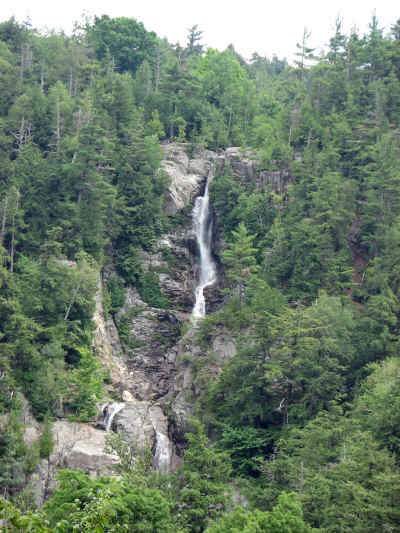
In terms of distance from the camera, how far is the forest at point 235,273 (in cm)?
2592

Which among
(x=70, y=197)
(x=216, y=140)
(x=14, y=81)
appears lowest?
(x=70, y=197)

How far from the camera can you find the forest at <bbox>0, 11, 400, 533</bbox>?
85.0 feet

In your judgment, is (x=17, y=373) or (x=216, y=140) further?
(x=216, y=140)

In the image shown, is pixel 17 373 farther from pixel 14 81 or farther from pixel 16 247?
pixel 14 81

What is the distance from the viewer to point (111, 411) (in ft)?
129

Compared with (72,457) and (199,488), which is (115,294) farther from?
(199,488)

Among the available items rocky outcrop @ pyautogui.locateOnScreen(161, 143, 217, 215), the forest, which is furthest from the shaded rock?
rocky outcrop @ pyautogui.locateOnScreen(161, 143, 217, 215)

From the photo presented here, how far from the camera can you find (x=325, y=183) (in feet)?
153

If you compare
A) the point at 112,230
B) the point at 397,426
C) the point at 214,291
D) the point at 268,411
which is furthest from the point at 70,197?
the point at 397,426

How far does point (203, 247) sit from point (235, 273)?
11.0 m

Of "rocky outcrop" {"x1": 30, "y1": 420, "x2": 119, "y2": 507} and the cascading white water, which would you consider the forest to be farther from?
the cascading white water

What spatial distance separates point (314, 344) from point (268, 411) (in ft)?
17.1

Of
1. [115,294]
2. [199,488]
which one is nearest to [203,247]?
[115,294]

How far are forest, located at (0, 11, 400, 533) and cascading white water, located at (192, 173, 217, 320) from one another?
1.37 metres
